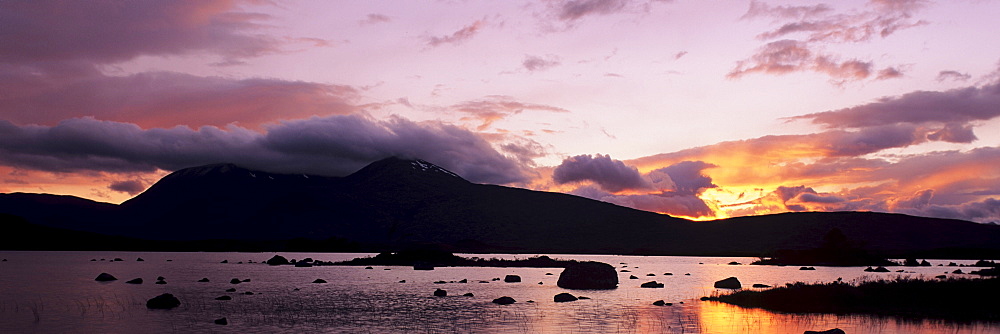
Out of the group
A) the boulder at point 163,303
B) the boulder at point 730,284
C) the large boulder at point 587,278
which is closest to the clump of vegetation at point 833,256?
the boulder at point 730,284

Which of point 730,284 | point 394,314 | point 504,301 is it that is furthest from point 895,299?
point 394,314

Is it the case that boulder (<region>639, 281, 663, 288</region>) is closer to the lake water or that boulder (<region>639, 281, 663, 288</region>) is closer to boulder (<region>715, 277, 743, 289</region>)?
the lake water

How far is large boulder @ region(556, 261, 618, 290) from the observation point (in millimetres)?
83812

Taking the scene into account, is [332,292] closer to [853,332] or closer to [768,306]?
[768,306]

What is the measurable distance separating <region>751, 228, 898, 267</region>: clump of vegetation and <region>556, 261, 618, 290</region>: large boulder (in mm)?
100952

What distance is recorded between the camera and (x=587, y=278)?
84562mm

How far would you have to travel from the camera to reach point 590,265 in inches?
3406

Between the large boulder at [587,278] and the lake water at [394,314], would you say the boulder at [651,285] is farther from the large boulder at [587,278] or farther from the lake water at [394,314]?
the lake water at [394,314]

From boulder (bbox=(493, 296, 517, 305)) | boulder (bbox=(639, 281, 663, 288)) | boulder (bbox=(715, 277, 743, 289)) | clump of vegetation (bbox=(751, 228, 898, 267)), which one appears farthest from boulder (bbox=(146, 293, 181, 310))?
clump of vegetation (bbox=(751, 228, 898, 267))

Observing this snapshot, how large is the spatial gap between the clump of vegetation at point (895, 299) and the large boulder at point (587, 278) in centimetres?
2430

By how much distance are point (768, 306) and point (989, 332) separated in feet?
57.8

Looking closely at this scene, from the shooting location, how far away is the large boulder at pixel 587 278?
83812 mm

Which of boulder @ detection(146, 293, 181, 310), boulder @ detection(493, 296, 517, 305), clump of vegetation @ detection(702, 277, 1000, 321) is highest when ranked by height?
clump of vegetation @ detection(702, 277, 1000, 321)

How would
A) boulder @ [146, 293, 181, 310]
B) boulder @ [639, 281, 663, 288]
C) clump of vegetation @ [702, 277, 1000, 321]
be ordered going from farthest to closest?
boulder @ [639, 281, 663, 288]
boulder @ [146, 293, 181, 310]
clump of vegetation @ [702, 277, 1000, 321]
